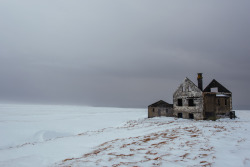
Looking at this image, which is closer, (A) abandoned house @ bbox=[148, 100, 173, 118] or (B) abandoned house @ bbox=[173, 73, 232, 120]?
(B) abandoned house @ bbox=[173, 73, 232, 120]

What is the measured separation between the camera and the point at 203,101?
30672 mm

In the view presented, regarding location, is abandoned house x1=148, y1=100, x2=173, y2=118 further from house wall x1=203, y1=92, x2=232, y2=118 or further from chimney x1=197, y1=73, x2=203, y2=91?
house wall x1=203, y1=92, x2=232, y2=118

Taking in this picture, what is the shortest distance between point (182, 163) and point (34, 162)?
7.16m

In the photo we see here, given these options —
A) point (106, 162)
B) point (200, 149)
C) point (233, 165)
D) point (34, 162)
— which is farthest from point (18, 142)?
point (233, 165)

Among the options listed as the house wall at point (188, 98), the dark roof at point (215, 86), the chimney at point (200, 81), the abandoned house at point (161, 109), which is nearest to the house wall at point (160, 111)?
the abandoned house at point (161, 109)

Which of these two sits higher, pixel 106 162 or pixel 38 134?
pixel 106 162

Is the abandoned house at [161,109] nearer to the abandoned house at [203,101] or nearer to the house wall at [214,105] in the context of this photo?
the abandoned house at [203,101]

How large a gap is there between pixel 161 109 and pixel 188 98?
7.85 m

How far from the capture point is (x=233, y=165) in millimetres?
6285

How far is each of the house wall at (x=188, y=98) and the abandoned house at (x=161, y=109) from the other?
245 cm

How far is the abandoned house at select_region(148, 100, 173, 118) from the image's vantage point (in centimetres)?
3869

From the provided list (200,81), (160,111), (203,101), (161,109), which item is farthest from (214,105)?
(160,111)

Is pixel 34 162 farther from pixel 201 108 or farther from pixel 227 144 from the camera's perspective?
pixel 201 108

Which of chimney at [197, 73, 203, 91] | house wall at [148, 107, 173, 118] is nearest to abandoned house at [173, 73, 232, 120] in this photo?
chimney at [197, 73, 203, 91]
